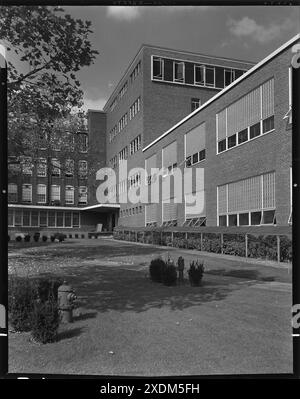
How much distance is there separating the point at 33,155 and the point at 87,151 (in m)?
0.42

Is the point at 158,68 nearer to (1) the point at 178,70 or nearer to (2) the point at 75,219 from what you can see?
(1) the point at 178,70

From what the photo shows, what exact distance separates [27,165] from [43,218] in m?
0.44

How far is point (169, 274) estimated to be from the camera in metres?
3.38

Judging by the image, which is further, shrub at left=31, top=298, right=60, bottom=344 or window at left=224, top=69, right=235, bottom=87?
shrub at left=31, top=298, right=60, bottom=344

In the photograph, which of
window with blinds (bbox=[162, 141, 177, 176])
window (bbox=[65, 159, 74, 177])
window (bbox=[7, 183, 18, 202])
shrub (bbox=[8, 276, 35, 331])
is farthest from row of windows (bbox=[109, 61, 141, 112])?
shrub (bbox=[8, 276, 35, 331])

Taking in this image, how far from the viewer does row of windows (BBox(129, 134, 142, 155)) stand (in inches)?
141

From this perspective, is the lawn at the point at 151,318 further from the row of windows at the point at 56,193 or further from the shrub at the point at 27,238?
the row of windows at the point at 56,193

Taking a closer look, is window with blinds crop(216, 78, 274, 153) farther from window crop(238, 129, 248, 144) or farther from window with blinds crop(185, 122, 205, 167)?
window with blinds crop(185, 122, 205, 167)

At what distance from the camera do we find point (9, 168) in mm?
2881

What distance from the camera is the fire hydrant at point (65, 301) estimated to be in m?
3.46

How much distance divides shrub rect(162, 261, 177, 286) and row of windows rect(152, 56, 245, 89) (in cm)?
155

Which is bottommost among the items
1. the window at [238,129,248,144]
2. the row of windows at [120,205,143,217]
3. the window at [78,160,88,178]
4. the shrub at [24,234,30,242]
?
the shrub at [24,234,30,242]

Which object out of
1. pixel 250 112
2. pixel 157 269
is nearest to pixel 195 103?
pixel 250 112
